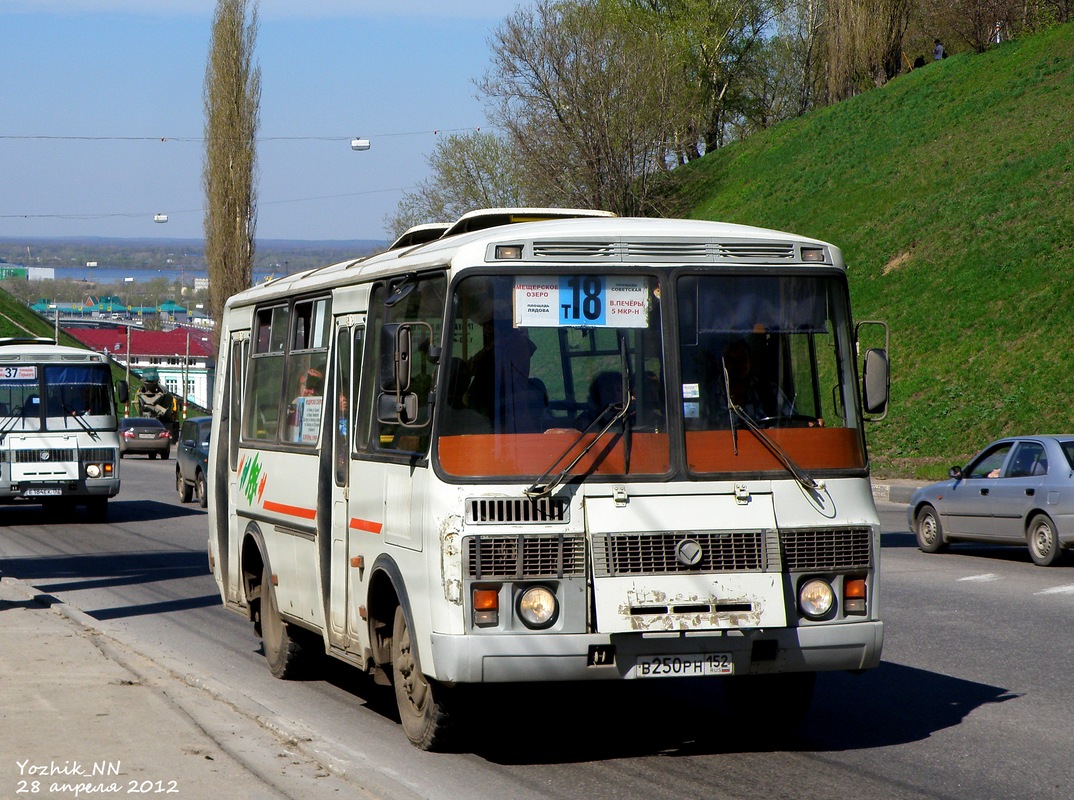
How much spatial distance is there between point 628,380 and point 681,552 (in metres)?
0.87

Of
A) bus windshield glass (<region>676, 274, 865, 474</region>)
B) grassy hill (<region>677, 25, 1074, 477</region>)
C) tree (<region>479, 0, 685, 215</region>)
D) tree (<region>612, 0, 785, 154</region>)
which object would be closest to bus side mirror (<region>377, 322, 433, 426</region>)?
bus windshield glass (<region>676, 274, 865, 474</region>)

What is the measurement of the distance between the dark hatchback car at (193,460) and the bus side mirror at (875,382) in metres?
21.2

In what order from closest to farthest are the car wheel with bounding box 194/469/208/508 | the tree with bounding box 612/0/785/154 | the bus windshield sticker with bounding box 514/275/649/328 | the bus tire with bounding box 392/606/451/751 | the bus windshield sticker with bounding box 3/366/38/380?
the bus windshield sticker with bounding box 514/275/649/328 < the bus tire with bounding box 392/606/451/751 < the bus windshield sticker with bounding box 3/366/38/380 < the car wheel with bounding box 194/469/208/508 < the tree with bounding box 612/0/785/154

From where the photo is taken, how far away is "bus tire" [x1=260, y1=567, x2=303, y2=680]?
950 cm

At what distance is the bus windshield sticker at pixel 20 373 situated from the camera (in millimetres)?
22812

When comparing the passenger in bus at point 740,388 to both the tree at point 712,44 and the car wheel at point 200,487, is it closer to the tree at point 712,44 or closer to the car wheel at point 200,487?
the car wheel at point 200,487

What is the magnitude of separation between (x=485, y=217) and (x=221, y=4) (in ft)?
160

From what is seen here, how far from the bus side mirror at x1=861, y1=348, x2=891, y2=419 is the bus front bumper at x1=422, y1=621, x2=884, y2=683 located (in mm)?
1187

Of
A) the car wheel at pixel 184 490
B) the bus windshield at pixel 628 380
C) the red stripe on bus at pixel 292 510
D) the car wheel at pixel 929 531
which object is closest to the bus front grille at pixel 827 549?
the bus windshield at pixel 628 380

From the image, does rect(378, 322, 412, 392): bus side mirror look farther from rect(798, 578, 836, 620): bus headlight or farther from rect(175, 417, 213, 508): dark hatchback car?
rect(175, 417, 213, 508): dark hatchback car

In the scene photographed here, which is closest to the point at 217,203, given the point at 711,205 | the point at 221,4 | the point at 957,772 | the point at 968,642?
the point at 221,4

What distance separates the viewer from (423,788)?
21.0 ft

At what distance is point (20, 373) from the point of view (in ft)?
75.3

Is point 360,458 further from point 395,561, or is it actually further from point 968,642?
point 968,642
